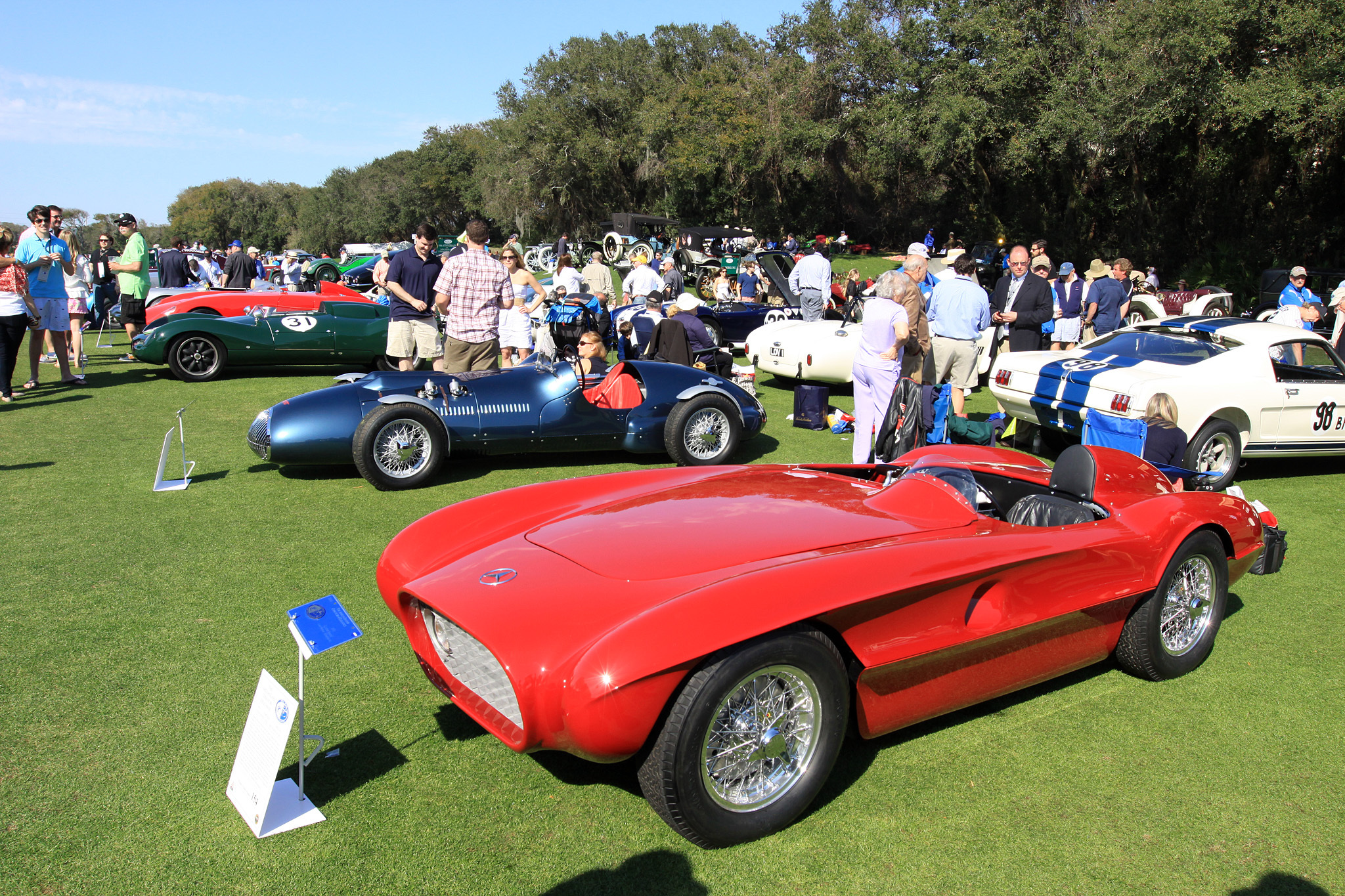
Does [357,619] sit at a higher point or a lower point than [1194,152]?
lower

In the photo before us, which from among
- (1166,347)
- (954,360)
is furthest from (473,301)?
(1166,347)

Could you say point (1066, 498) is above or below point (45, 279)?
below

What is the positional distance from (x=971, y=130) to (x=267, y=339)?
78.8ft

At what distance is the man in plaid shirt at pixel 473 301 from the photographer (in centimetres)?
724

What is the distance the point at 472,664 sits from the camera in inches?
109

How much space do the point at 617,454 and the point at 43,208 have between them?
6547 mm

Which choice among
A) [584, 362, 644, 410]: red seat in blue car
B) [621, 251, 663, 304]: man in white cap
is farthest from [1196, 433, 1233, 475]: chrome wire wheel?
[621, 251, 663, 304]: man in white cap

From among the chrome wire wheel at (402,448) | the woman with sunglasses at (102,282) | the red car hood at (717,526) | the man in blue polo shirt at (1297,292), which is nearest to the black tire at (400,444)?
the chrome wire wheel at (402,448)

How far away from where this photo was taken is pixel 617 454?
787 centimetres

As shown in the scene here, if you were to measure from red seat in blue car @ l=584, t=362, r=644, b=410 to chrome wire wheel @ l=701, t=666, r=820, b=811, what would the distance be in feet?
15.2

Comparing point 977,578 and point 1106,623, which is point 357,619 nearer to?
point 977,578

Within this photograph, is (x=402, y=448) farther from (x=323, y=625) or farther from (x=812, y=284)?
(x=812, y=284)

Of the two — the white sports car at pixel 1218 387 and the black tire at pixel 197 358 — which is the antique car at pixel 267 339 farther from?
the white sports car at pixel 1218 387

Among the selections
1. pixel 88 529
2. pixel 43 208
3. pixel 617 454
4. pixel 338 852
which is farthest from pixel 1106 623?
pixel 43 208
